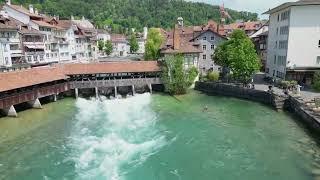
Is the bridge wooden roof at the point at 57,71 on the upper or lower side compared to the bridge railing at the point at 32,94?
upper

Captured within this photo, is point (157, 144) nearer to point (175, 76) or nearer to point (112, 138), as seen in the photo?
point (112, 138)

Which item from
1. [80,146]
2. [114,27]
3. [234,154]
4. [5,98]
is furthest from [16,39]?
[114,27]

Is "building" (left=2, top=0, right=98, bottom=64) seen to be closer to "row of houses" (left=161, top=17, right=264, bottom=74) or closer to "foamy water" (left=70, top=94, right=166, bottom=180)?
"row of houses" (left=161, top=17, right=264, bottom=74)

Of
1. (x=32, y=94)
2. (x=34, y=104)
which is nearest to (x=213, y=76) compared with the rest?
(x=34, y=104)

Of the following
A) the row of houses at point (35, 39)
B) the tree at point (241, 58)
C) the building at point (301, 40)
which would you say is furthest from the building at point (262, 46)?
the row of houses at point (35, 39)

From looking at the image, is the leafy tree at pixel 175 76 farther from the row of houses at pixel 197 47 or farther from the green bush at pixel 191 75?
the row of houses at pixel 197 47
